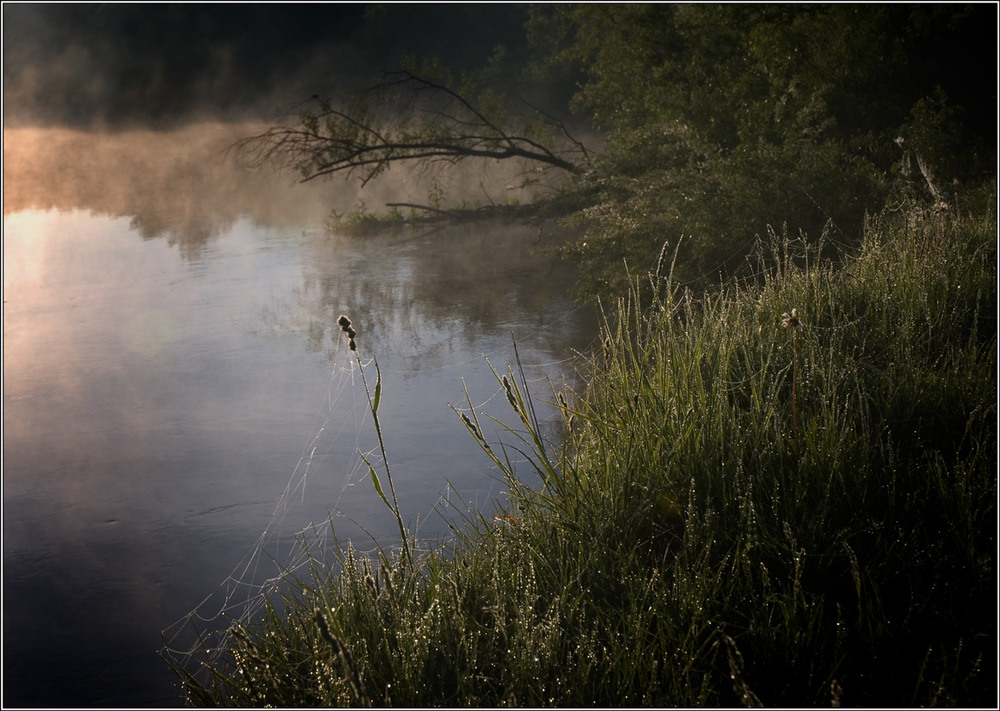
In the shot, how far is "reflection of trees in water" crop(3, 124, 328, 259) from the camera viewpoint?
34.4ft

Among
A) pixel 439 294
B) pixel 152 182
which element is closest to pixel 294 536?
pixel 439 294

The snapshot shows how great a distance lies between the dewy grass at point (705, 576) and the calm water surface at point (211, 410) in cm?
56

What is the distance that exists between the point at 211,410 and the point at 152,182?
9.35m

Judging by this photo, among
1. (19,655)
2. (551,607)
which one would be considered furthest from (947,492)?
(19,655)

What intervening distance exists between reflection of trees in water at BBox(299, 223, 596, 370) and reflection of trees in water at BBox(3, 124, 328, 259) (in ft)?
8.66

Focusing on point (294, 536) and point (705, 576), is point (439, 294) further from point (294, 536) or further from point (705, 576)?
point (705, 576)

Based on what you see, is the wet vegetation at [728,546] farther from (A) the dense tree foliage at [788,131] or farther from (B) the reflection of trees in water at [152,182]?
(B) the reflection of trees in water at [152,182]

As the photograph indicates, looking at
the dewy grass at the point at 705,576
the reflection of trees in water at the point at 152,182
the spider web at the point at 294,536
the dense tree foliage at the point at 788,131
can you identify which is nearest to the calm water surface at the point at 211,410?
the spider web at the point at 294,536

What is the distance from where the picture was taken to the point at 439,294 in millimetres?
6055

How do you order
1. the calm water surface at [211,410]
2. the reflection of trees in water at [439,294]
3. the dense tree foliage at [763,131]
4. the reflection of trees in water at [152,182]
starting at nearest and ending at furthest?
the calm water surface at [211,410]
the dense tree foliage at [763,131]
the reflection of trees in water at [439,294]
the reflection of trees in water at [152,182]

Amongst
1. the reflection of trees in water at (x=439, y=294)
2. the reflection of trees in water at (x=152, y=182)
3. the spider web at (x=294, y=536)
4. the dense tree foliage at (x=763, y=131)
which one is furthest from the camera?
the reflection of trees in water at (x=152, y=182)

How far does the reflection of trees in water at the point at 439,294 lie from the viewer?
198 inches

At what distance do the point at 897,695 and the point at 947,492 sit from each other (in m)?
0.59

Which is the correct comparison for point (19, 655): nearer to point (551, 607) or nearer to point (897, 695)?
point (551, 607)
